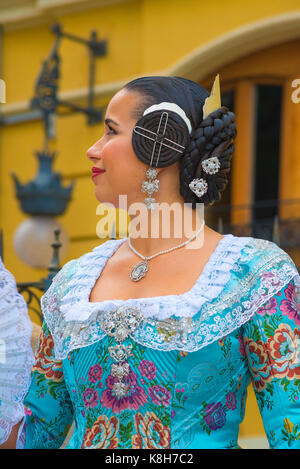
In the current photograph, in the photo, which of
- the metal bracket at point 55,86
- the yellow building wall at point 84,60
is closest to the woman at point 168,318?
the yellow building wall at point 84,60

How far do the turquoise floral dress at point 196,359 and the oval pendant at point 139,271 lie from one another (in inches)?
3.3

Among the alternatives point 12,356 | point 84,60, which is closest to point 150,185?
point 12,356

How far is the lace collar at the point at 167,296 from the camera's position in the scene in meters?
1.89

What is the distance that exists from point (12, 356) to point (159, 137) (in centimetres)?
69

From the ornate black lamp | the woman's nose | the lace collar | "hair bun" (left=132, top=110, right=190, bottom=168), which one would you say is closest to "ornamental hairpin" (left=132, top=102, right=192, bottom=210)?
"hair bun" (left=132, top=110, right=190, bottom=168)

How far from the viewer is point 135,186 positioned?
6.61ft

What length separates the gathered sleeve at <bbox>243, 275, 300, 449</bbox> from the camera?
1808 mm

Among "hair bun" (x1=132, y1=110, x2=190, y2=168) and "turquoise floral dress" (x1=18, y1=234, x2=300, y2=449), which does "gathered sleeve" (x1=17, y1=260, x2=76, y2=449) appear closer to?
"turquoise floral dress" (x1=18, y1=234, x2=300, y2=449)

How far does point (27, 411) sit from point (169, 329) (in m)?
0.49

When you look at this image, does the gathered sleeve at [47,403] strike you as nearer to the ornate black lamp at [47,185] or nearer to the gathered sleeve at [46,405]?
the gathered sleeve at [46,405]

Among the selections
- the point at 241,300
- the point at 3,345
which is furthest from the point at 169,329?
the point at 3,345

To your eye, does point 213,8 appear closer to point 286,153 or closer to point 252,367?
point 286,153

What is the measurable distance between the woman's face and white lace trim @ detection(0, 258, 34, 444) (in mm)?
390

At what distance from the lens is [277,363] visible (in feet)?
6.02
